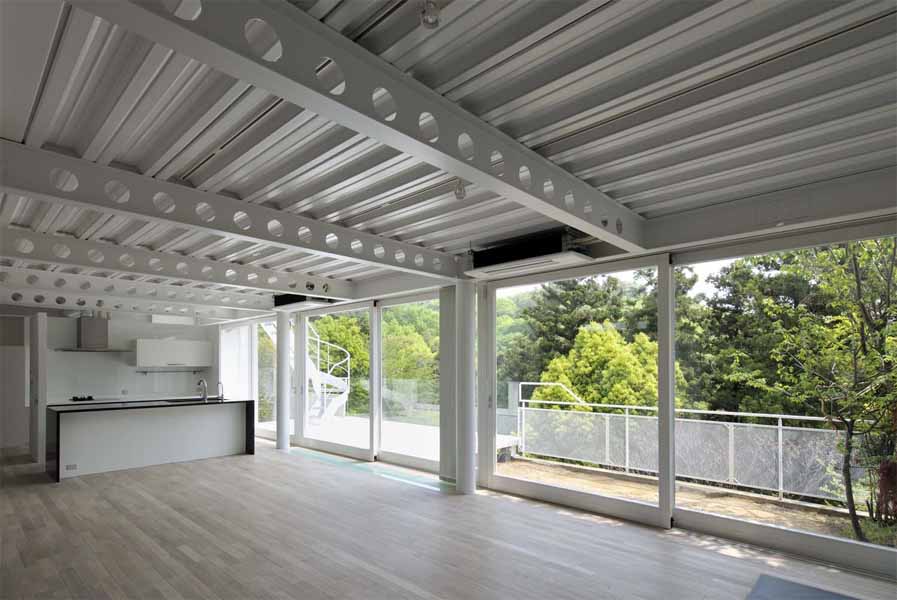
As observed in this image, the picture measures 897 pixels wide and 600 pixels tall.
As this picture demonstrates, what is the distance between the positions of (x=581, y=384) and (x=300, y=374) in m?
5.96

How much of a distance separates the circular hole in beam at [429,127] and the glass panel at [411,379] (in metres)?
4.84

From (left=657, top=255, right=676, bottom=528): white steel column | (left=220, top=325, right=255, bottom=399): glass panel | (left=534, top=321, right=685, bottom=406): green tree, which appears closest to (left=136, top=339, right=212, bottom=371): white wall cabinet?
(left=220, top=325, right=255, bottom=399): glass panel

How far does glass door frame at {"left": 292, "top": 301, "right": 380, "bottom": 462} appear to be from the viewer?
8359 millimetres

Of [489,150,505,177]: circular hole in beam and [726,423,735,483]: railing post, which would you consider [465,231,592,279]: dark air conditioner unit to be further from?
[489,150,505,177]: circular hole in beam

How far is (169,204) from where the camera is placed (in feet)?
12.8

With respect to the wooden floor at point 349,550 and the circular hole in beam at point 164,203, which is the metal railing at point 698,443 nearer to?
the wooden floor at point 349,550

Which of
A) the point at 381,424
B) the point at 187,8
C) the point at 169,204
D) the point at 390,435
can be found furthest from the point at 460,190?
the point at 381,424

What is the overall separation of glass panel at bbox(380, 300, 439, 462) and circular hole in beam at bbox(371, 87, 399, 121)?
501 cm

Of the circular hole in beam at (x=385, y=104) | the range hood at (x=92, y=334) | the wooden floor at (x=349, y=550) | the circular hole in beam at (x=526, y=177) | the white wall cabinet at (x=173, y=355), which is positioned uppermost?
the circular hole in beam at (x=385, y=104)

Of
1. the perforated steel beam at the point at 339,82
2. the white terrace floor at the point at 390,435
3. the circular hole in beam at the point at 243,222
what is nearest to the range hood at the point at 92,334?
the white terrace floor at the point at 390,435

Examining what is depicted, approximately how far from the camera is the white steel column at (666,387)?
195 inches

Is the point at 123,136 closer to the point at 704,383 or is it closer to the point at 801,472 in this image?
the point at 704,383

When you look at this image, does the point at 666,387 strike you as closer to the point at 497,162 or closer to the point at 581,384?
the point at 581,384

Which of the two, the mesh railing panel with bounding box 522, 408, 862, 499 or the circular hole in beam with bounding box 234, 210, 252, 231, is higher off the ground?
the circular hole in beam with bounding box 234, 210, 252, 231
